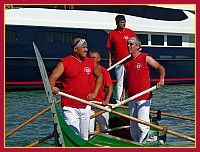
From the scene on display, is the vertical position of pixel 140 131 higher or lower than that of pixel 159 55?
lower

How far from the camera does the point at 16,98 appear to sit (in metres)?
20.2

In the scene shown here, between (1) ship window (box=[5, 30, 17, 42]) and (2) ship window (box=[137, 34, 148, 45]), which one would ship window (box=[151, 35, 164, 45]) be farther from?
(1) ship window (box=[5, 30, 17, 42])

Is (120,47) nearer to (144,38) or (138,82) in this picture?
(138,82)

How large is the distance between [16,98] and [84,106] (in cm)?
1327

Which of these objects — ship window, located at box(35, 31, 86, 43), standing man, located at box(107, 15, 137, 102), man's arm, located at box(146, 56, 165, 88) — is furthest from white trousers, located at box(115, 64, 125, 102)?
ship window, located at box(35, 31, 86, 43)

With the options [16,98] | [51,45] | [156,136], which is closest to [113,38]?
[156,136]

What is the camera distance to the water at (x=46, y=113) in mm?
11461

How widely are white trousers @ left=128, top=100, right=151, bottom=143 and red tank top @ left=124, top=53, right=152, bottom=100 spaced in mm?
128

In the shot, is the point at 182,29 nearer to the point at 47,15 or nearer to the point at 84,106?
the point at 47,15

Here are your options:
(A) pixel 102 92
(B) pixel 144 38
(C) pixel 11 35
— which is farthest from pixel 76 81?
(B) pixel 144 38

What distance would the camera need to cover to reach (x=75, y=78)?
24.0ft

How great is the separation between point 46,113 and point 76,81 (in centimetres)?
904

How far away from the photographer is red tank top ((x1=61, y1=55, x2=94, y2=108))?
23.9 ft

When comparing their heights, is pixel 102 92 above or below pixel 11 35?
below
